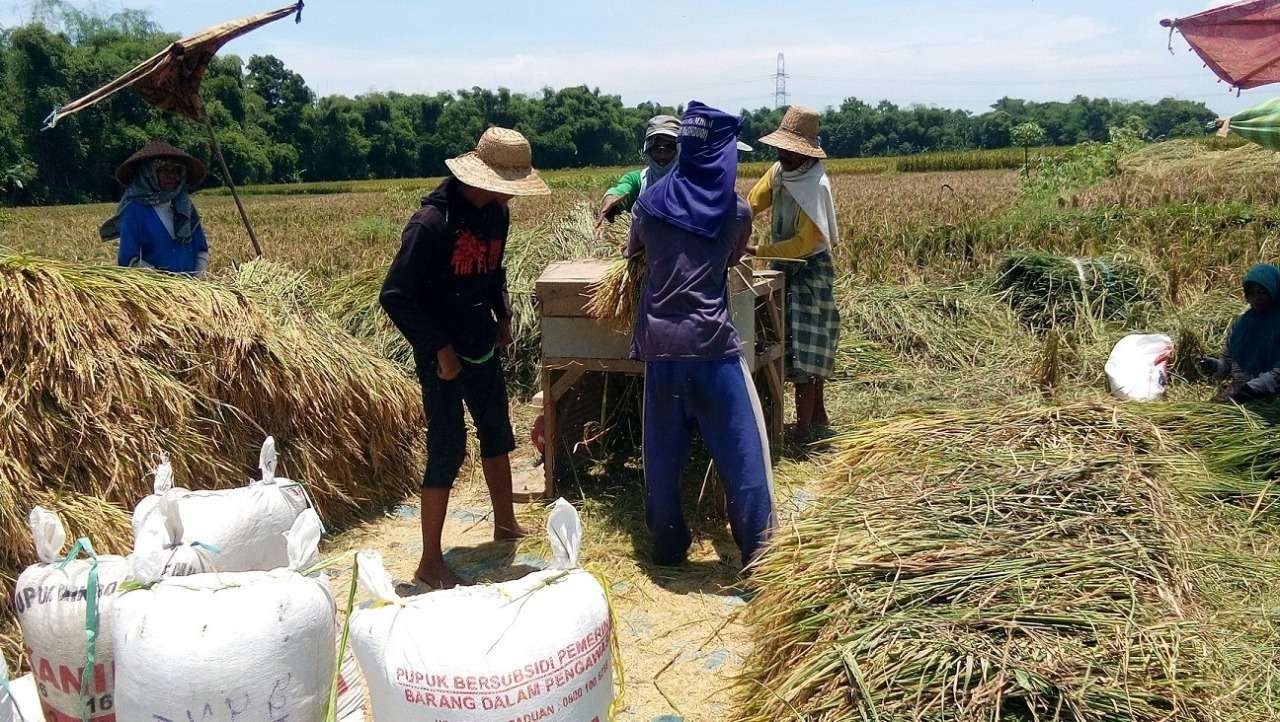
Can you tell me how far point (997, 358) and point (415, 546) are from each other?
193 inches

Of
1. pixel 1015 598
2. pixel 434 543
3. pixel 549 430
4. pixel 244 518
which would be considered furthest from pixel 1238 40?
pixel 244 518

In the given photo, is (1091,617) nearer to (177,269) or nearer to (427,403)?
(427,403)

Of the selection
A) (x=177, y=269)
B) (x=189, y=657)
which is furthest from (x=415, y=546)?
(x=189, y=657)

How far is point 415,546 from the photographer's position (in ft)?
15.1

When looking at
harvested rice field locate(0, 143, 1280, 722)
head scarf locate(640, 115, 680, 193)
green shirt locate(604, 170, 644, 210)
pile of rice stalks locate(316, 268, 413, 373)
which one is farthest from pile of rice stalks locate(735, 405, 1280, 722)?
pile of rice stalks locate(316, 268, 413, 373)

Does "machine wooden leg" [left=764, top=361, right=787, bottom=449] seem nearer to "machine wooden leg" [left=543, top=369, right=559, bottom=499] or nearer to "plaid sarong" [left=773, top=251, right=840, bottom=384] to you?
"plaid sarong" [left=773, top=251, right=840, bottom=384]

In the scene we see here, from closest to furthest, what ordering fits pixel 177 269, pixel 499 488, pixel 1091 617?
1. pixel 1091 617
2. pixel 499 488
3. pixel 177 269

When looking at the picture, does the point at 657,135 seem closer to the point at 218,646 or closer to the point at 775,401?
the point at 775,401

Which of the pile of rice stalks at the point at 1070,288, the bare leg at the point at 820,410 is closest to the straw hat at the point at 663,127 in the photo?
the bare leg at the point at 820,410

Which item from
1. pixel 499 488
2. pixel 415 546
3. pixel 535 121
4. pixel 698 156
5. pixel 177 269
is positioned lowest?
pixel 415 546

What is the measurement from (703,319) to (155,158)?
10.8 feet

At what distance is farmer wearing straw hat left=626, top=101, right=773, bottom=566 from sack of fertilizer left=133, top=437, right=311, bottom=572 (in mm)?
1496

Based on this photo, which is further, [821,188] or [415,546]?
[821,188]

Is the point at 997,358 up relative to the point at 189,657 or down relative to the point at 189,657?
down
